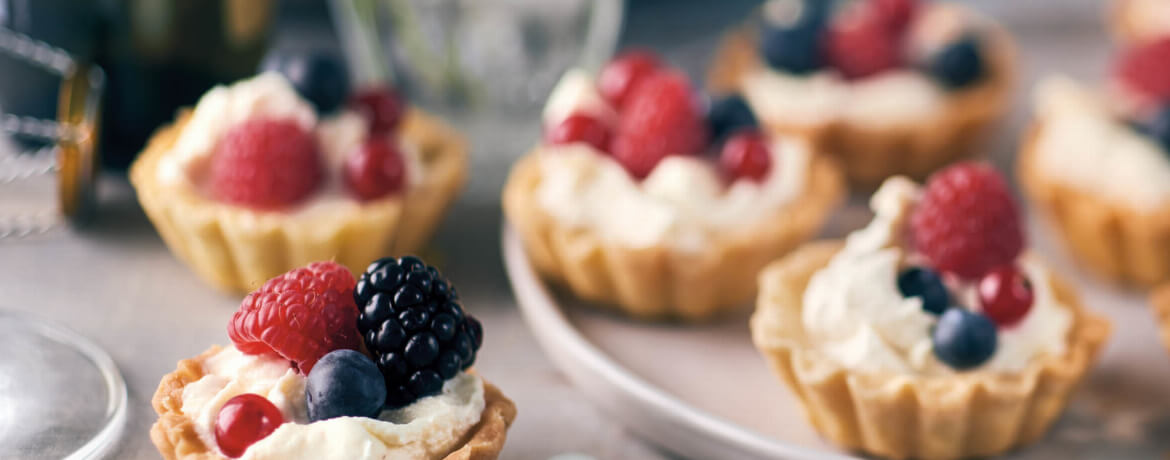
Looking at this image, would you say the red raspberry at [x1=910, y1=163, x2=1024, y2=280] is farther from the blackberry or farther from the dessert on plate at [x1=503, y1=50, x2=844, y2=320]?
the blackberry

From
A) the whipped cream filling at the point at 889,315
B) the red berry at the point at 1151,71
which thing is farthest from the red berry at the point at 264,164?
the red berry at the point at 1151,71

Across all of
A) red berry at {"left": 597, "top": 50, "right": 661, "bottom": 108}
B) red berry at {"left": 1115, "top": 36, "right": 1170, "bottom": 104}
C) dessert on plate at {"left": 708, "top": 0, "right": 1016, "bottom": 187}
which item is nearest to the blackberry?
red berry at {"left": 597, "top": 50, "right": 661, "bottom": 108}

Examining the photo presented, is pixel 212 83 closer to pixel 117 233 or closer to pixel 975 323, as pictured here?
pixel 117 233

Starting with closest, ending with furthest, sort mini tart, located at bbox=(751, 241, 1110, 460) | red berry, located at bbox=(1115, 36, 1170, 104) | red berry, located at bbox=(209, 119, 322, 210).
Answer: mini tart, located at bbox=(751, 241, 1110, 460)
red berry, located at bbox=(209, 119, 322, 210)
red berry, located at bbox=(1115, 36, 1170, 104)

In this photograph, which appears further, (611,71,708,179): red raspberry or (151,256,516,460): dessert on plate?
(611,71,708,179): red raspberry

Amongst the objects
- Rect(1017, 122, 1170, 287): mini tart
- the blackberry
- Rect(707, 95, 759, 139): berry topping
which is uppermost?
Rect(1017, 122, 1170, 287): mini tart

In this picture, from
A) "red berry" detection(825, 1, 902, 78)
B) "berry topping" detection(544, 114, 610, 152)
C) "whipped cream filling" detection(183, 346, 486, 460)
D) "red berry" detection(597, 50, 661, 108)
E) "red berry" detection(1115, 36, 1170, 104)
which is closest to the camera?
"whipped cream filling" detection(183, 346, 486, 460)

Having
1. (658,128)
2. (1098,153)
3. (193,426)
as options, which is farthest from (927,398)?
(193,426)

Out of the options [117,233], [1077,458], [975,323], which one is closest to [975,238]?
[975,323]
